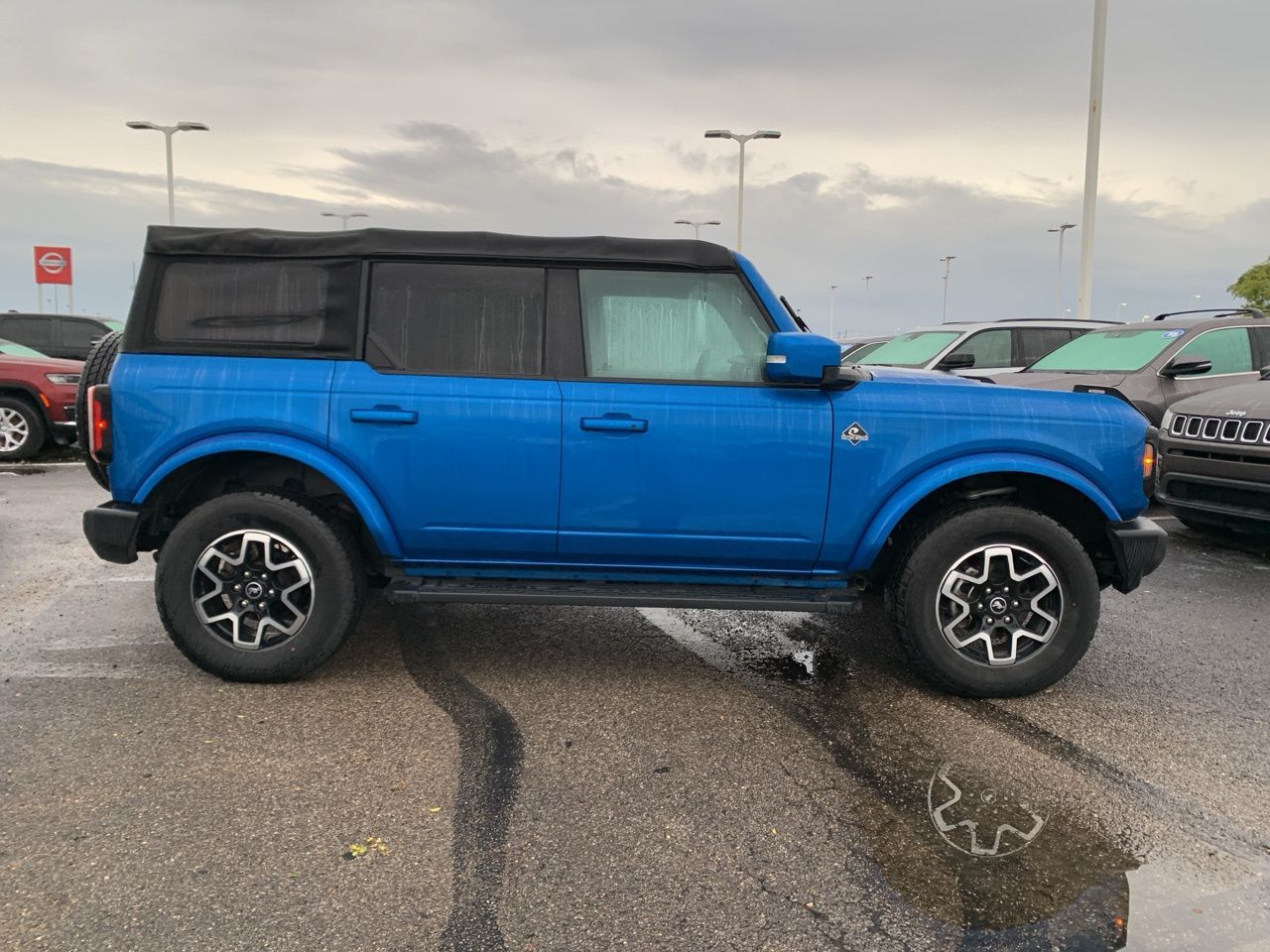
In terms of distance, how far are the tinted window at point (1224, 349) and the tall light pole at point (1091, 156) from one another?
6567 mm

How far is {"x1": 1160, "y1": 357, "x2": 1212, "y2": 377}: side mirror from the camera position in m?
8.11

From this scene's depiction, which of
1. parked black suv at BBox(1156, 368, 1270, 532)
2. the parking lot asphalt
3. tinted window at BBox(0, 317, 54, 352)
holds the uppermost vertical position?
tinted window at BBox(0, 317, 54, 352)

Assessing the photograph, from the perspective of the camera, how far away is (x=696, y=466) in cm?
384

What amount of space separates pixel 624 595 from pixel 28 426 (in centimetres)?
972

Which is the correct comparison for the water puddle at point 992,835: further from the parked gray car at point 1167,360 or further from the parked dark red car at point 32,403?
the parked dark red car at point 32,403

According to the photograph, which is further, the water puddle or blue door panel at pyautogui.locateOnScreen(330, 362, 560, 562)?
blue door panel at pyautogui.locateOnScreen(330, 362, 560, 562)

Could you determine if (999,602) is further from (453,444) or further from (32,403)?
(32,403)

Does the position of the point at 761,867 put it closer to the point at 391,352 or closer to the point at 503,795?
the point at 503,795

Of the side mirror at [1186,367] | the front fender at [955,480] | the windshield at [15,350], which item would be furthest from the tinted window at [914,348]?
the windshield at [15,350]

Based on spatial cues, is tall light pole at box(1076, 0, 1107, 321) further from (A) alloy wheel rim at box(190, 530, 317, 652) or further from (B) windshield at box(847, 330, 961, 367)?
(A) alloy wheel rim at box(190, 530, 317, 652)

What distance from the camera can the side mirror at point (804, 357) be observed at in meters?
3.71

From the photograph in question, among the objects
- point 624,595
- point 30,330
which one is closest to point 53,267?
point 30,330

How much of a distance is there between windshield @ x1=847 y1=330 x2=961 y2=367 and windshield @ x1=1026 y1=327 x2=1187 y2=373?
1434mm

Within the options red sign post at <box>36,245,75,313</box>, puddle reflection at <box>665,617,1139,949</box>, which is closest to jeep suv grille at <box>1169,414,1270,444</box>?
puddle reflection at <box>665,617,1139,949</box>
